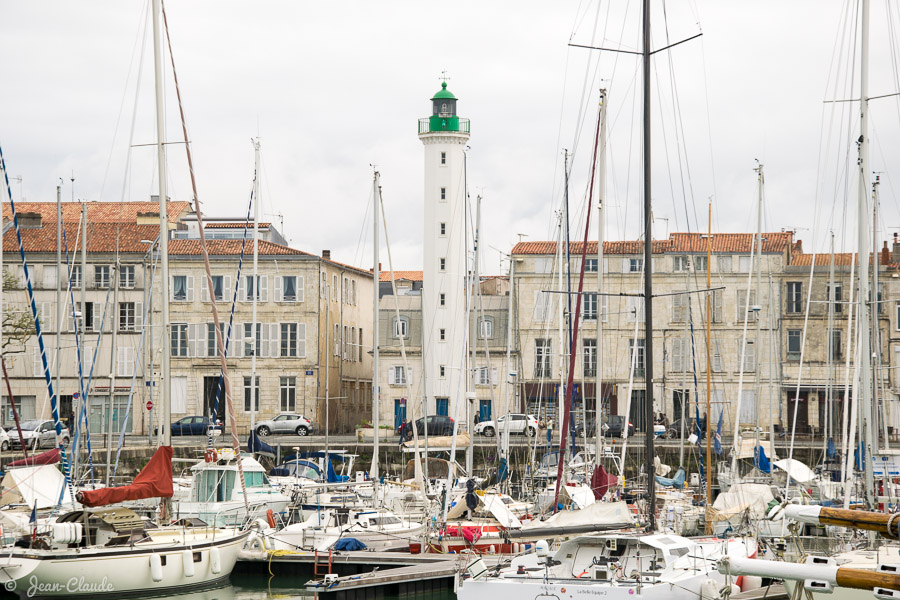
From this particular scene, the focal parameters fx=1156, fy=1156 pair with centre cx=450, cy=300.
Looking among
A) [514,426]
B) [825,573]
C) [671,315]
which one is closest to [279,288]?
[514,426]

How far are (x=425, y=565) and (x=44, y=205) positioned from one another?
44040mm

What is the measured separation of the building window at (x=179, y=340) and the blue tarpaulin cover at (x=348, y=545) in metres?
30.9

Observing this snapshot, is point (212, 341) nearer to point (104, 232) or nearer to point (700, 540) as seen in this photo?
point (104, 232)

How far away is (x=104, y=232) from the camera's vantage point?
55.8 meters

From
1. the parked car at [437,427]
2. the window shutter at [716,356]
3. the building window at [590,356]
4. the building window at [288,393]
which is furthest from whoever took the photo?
the building window at [590,356]

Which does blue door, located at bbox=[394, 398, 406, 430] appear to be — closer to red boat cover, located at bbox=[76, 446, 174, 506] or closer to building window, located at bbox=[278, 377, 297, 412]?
building window, located at bbox=[278, 377, 297, 412]

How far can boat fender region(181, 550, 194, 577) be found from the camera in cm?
2161

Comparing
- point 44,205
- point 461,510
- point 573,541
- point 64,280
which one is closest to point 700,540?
point 573,541

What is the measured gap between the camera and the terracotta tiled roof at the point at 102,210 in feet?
193

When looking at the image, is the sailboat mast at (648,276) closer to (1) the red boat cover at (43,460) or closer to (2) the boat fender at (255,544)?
(2) the boat fender at (255,544)

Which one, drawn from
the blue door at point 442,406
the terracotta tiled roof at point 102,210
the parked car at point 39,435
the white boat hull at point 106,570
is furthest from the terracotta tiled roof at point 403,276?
the white boat hull at point 106,570

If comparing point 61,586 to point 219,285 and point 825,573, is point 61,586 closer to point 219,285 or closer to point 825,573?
point 825,573

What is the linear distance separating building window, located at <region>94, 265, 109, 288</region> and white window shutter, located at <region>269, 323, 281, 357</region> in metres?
8.09

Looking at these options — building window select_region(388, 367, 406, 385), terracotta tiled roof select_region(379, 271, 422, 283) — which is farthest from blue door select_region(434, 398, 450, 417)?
terracotta tiled roof select_region(379, 271, 422, 283)
